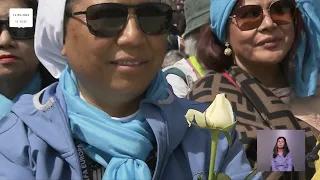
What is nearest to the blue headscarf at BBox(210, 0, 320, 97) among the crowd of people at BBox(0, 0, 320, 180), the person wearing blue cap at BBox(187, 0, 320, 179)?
the person wearing blue cap at BBox(187, 0, 320, 179)

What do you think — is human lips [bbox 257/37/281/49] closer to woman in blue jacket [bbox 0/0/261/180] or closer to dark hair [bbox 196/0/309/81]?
dark hair [bbox 196/0/309/81]

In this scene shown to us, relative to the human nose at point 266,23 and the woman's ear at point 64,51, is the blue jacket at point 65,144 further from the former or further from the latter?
the human nose at point 266,23

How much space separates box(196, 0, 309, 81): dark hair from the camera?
8.45ft

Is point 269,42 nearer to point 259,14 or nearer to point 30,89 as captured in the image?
point 259,14

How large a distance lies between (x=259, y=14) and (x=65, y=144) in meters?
1.19

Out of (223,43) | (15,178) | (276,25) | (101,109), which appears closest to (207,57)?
(223,43)

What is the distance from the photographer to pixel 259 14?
2.39 meters

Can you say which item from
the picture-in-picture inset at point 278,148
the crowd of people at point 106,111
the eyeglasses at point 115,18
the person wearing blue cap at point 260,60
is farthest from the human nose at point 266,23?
the eyeglasses at point 115,18

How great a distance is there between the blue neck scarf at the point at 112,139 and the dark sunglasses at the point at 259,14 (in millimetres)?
950

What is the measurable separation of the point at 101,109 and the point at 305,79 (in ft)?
4.31

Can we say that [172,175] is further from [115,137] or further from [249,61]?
[249,61]

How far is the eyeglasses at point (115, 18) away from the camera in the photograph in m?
1.53

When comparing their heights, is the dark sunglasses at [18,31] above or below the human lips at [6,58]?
above

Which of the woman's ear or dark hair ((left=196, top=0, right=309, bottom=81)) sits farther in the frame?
dark hair ((left=196, top=0, right=309, bottom=81))
